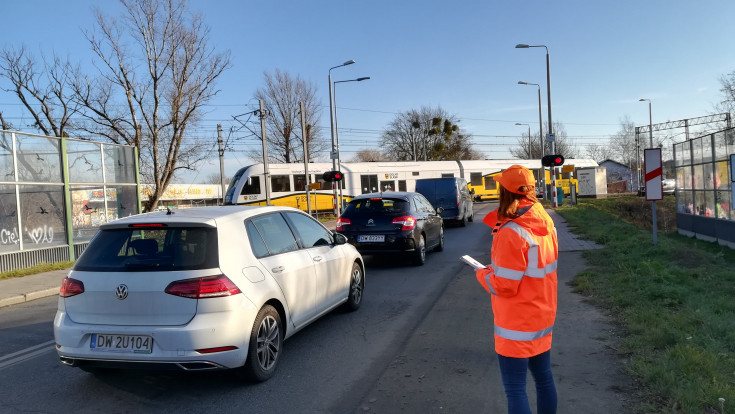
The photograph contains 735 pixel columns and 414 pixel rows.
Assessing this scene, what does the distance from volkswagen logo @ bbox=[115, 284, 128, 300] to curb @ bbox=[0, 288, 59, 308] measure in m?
6.55

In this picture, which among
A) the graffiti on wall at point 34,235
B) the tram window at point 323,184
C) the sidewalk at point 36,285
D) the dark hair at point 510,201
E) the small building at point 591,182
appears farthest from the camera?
the small building at point 591,182

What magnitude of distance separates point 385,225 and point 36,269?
8.63 meters

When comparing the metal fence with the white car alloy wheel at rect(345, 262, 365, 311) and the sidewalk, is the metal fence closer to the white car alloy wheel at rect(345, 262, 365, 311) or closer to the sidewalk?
the sidewalk

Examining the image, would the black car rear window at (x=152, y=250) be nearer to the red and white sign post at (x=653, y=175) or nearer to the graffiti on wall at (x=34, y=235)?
the red and white sign post at (x=653, y=175)

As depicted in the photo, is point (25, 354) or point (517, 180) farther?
point (25, 354)

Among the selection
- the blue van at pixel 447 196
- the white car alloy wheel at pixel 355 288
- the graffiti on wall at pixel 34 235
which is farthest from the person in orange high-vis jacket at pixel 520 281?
the blue van at pixel 447 196

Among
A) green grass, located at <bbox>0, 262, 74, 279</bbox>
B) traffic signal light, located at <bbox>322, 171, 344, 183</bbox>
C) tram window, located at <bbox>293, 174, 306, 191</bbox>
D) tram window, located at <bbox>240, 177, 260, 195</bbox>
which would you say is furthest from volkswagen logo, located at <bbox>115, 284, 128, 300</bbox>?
tram window, located at <bbox>293, 174, 306, 191</bbox>

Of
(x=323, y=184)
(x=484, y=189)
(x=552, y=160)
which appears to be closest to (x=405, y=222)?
(x=552, y=160)

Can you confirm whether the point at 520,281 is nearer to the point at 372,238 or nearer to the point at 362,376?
the point at 362,376

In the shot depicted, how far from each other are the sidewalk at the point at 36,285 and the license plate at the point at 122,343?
6.39 m

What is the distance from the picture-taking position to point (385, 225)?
10.2 m

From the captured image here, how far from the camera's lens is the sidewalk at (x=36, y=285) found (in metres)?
9.27

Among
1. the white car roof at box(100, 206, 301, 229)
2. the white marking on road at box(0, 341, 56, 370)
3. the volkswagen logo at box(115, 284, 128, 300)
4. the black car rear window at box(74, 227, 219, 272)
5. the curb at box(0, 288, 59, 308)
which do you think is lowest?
the curb at box(0, 288, 59, 308)

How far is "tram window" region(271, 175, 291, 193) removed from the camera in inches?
1252
